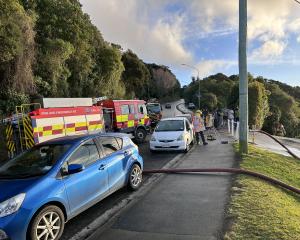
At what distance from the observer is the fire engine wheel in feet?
67.5

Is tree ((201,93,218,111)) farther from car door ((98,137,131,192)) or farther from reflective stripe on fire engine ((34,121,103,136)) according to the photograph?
car door ((98,137,131,192))

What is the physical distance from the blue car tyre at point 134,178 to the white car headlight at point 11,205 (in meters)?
3.57

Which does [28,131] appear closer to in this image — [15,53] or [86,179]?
[15,53]

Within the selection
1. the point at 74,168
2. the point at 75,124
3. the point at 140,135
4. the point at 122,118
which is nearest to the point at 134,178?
the point at 74,168

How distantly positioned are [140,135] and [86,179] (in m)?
14.2

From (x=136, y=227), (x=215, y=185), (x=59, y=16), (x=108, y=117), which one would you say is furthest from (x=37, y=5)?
(x=136, y=227)

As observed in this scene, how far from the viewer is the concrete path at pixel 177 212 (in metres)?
5.95

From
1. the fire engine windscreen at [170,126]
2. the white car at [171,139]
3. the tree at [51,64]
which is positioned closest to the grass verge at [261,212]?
the white car at [171,139]

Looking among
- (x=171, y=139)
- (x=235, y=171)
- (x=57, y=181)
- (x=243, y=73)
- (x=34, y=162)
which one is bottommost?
(x=235, y=171)

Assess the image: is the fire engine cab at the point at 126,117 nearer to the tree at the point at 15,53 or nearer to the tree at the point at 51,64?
the tree at the point at 15,53

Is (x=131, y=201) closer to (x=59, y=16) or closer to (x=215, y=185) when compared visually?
(x=215, y=185)

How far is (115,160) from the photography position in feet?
26.2

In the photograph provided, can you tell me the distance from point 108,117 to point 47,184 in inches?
526

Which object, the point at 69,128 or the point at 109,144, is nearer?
the point at 109,144
